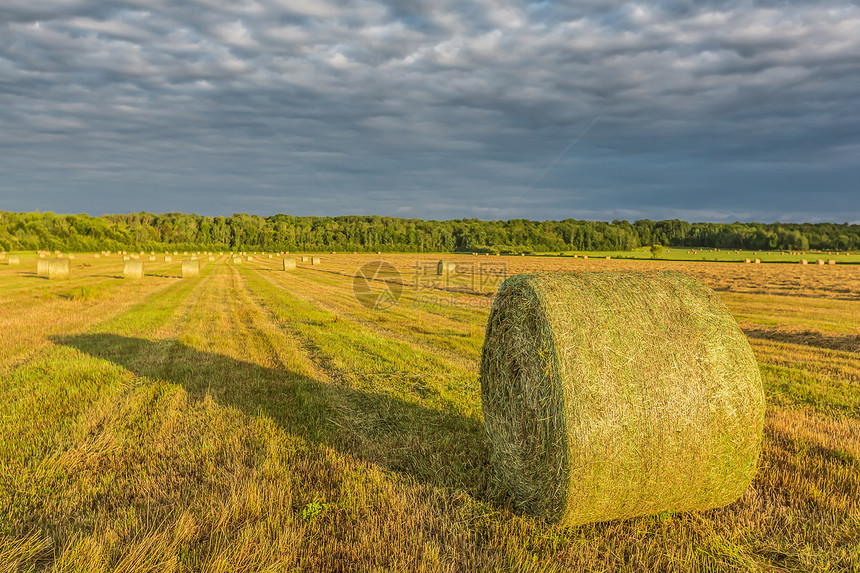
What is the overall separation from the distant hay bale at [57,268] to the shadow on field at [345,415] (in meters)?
27.2

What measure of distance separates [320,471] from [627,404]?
3.54 m

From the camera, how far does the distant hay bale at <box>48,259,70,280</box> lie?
31.9 m

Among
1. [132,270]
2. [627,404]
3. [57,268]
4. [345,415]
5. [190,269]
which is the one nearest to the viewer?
[627,404]

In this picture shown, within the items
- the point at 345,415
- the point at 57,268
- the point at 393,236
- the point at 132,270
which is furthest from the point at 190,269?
the point at 393,236

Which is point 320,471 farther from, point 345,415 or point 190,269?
point 190,269

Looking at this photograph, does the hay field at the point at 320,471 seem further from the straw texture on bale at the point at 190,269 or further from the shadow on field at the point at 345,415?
the straw texture on bale at the point at 190,269

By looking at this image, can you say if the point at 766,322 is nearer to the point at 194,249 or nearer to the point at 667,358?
the point at 667,358

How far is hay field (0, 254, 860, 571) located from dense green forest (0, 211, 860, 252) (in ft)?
304

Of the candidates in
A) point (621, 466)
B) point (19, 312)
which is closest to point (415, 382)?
point (621, 466)

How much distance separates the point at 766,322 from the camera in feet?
55.2

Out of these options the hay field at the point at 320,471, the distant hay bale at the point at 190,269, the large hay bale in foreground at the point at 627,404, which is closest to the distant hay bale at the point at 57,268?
the distant hay bale at the point at 190,269

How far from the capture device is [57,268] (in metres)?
32.2

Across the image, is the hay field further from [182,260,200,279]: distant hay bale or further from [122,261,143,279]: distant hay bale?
[182,260,200,279]: distant hay bale

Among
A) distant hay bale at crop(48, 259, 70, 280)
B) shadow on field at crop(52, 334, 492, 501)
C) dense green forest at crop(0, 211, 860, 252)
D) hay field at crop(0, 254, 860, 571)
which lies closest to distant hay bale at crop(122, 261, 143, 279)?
distant hay bale at crop(48, 259, 70, 280)
